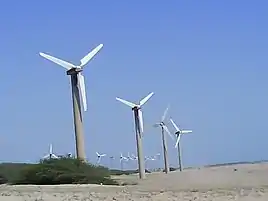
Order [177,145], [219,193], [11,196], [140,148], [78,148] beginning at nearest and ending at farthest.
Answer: [11,196] < [219,193] < [78,148] < [140,148] < [177,145]

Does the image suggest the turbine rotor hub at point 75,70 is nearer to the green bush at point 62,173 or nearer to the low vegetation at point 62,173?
the low vegetation at point 62,173

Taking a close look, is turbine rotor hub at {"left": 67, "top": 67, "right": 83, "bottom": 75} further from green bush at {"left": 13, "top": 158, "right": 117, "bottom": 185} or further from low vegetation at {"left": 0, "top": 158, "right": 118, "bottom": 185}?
green bush at {"left": 13, "top": 158, "right": 117, "bottom": 185}

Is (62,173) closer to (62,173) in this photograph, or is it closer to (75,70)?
(62,173)

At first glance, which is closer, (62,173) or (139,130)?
(62,173)

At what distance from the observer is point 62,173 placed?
41.6 metres

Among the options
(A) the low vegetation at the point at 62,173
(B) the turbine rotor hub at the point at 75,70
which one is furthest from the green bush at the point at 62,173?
(B) the turbine rotor hub at the point at 75,70

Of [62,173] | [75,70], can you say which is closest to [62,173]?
[62,173]

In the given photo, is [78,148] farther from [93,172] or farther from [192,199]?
[192,199]

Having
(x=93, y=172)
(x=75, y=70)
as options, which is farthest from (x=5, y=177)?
(x=93, y=172)

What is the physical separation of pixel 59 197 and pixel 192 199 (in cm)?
556

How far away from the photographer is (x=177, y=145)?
4112 inches

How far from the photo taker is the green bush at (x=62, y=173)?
136ft

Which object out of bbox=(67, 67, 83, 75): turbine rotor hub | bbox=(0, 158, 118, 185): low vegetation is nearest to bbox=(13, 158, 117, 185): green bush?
bbox=(0, 158, 118, 185): low vegetation

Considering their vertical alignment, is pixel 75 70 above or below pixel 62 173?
above
